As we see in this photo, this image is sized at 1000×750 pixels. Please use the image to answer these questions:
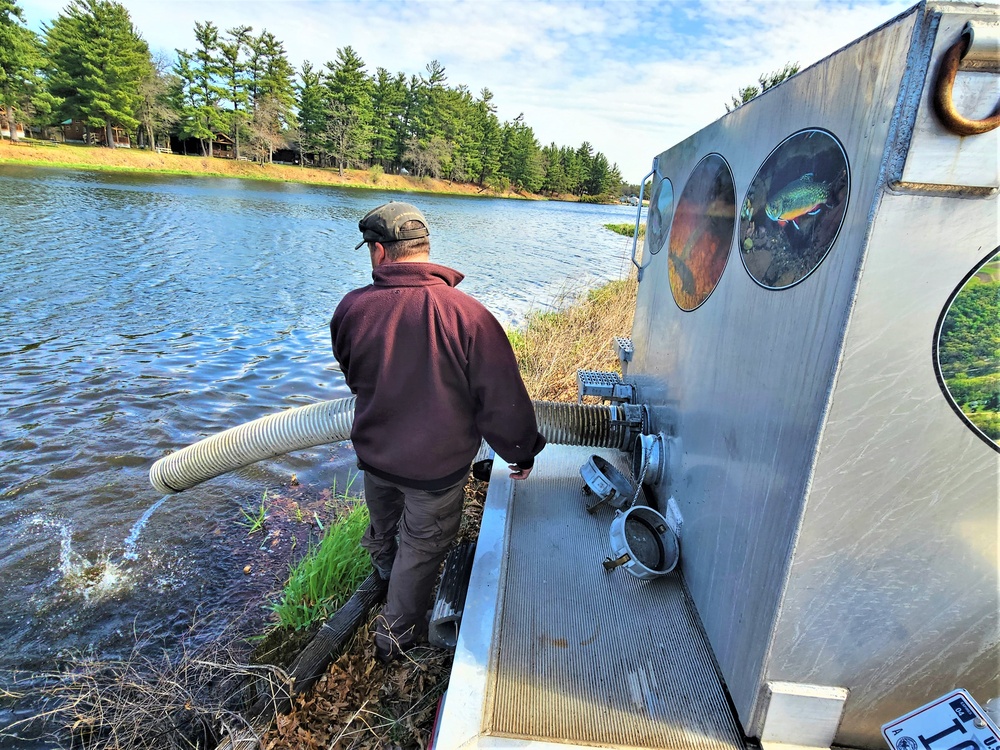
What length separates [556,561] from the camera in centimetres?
280

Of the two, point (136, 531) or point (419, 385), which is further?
point (136, 531)

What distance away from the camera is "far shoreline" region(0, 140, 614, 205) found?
3634cm

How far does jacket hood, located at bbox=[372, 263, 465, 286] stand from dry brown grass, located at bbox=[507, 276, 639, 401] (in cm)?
357

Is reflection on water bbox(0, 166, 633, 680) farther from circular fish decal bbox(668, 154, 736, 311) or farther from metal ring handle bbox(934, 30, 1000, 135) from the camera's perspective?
metal ring handle bbox(934, 30, 1000, 135)

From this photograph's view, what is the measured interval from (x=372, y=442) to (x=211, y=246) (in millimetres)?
16908

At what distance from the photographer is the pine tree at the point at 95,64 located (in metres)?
42.2

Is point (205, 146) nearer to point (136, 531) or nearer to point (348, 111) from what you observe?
point (348, 111)

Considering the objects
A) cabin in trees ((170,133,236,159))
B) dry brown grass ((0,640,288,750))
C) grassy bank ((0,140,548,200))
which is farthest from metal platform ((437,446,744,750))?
cabin in trees ((170,133,236,159))

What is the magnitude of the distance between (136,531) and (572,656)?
398cm

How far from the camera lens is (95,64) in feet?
141

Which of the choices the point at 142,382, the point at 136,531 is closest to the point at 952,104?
the point at 136,531

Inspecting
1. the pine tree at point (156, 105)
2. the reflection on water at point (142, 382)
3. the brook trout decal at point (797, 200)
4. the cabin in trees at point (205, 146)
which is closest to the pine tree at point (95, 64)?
the pine tree at point (156, 105)

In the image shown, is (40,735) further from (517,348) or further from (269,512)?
(517,348)

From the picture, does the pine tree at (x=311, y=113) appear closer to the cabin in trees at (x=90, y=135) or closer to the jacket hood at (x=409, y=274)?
the cabin in trees at (x=90, y=135)
